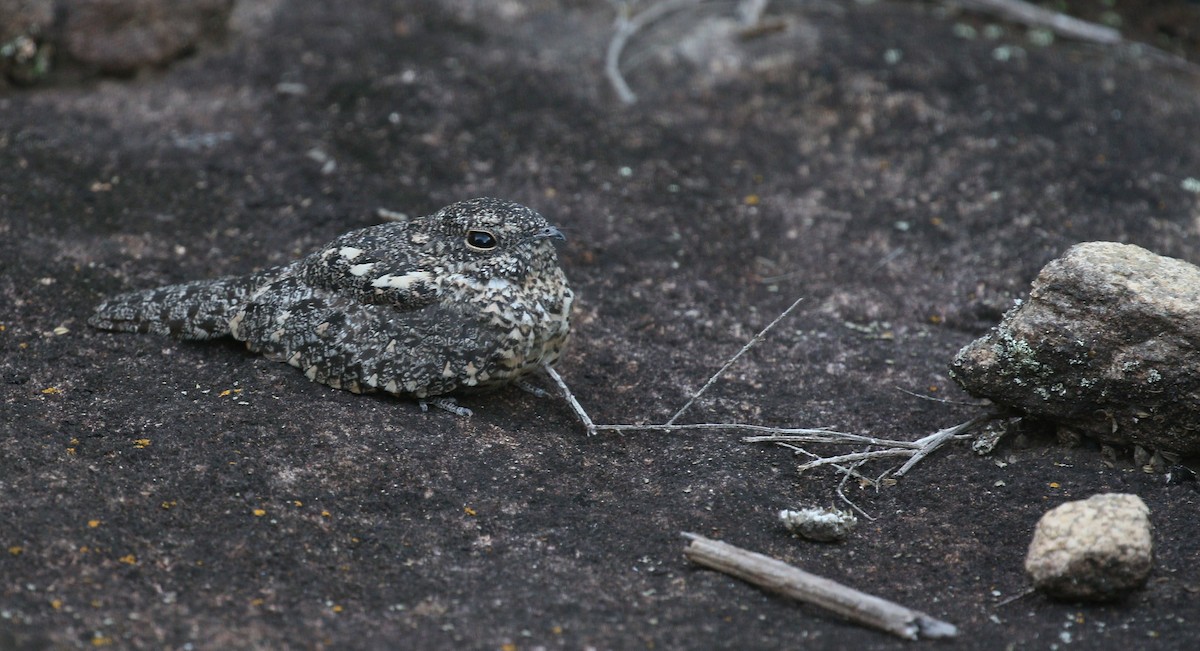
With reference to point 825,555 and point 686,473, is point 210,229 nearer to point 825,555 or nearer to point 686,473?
point 686,473

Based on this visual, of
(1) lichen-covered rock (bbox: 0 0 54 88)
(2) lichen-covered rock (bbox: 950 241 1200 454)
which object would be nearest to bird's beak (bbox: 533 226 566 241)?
(2) lichen-covered rock (bbox: 950 241 1200 454)

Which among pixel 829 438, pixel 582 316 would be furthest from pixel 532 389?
pixel 829 438

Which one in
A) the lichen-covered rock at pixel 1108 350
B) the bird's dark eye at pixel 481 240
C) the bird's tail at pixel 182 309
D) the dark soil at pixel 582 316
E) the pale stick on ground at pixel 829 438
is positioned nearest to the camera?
the dark soil at pixel 582 316

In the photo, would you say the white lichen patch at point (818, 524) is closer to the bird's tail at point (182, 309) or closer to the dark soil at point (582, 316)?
the dark soil at point (582, 316)

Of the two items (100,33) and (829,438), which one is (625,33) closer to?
(100,33)

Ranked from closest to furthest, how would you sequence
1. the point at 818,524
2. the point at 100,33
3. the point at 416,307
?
the point at 818,524, the point at 416,307, the point at 100,33

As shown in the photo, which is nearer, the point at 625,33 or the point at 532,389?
the point at 532,389

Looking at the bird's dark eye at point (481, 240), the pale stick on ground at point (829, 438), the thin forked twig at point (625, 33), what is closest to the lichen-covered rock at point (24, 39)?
the thin forked twig at point (625, 33)
